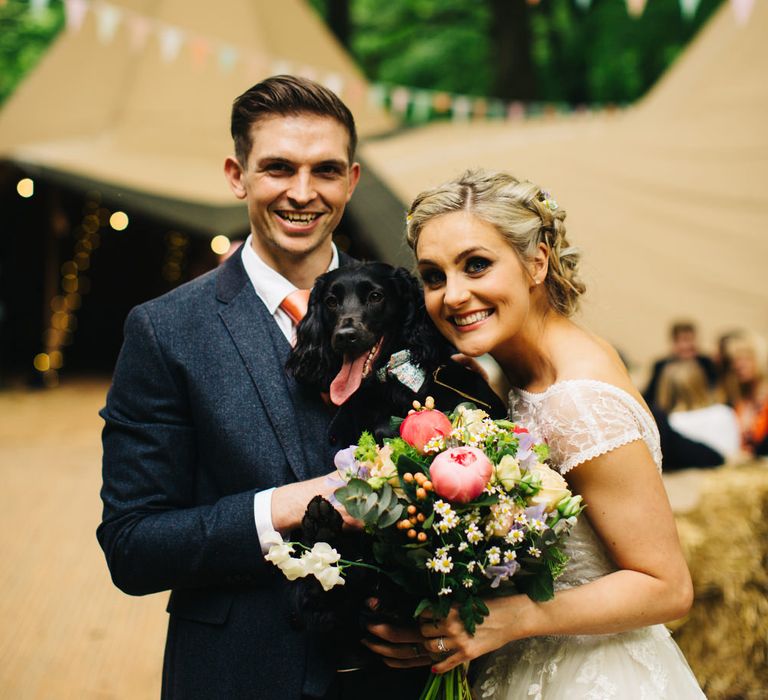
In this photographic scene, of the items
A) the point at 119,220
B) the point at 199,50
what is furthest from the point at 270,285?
the point at 119,220

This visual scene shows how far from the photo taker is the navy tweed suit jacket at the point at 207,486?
2020 millimetres

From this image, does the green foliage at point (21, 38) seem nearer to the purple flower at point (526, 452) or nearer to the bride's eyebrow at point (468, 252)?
the bride's eyebrow at point (468, 252)

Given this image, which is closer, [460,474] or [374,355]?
[460,474]

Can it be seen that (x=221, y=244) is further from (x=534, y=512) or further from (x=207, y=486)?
(x=534, y=512)

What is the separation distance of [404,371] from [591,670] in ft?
3.10

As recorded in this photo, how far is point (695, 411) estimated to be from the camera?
22.4 feet

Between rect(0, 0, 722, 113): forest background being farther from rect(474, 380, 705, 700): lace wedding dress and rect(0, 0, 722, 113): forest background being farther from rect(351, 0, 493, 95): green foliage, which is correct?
rect(474, 380, 705, 700): lace wedding dress

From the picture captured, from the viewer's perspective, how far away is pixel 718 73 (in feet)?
42.2

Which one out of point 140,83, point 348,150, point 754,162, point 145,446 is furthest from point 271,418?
point 140,83

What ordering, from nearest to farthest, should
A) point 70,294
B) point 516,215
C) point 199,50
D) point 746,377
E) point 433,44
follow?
point 516,215 < point 746,377 < point 199,50 < point 70,294 < point 433,44

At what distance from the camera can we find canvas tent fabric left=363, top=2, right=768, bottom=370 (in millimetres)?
12094

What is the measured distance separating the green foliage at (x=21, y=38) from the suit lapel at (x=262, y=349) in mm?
23121

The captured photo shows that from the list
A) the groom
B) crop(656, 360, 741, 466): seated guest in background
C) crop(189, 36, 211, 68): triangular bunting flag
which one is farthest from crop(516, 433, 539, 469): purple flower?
crop(189, 36, 211, 68): triangular bunting flag

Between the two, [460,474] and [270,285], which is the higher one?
[270,285]
